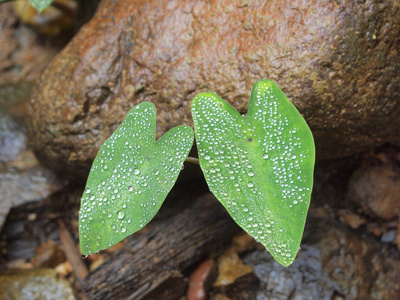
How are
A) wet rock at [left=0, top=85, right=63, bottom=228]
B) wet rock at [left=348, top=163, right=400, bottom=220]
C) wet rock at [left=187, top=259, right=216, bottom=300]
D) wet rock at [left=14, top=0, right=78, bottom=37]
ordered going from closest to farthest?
1. wet rock at [left=187, top=259, right=216, bottom=300]
2. wet rock at [left=348, top=163, right=400, bottom=220]
3. wet rock at [left=0, top=85, right=63, bottom=228]
4. wet rock at [left=14, top=0, right=78, bottom=37]

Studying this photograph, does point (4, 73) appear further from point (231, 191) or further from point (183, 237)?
point (231, 191)

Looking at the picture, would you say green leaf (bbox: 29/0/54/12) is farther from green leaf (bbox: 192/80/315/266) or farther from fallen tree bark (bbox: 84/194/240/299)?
fallen tree bark (bbox: 84/194/240/299)

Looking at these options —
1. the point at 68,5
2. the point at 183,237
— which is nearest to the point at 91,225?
the point at 183,237

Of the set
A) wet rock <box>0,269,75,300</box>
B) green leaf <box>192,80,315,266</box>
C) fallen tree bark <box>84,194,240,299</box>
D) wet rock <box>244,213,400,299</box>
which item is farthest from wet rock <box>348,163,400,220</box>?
wet rock <box>0,269,75,300</box>

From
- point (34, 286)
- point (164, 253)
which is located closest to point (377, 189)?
point (164, 253)

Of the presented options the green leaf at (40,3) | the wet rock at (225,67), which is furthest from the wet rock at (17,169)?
the green leaf at (40,3)

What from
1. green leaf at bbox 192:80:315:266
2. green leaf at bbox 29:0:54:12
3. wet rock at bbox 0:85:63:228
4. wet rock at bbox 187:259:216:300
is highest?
green leaf at bbox 29:0:54:12

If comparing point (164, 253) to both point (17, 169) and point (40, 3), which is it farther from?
point (40, 3)
